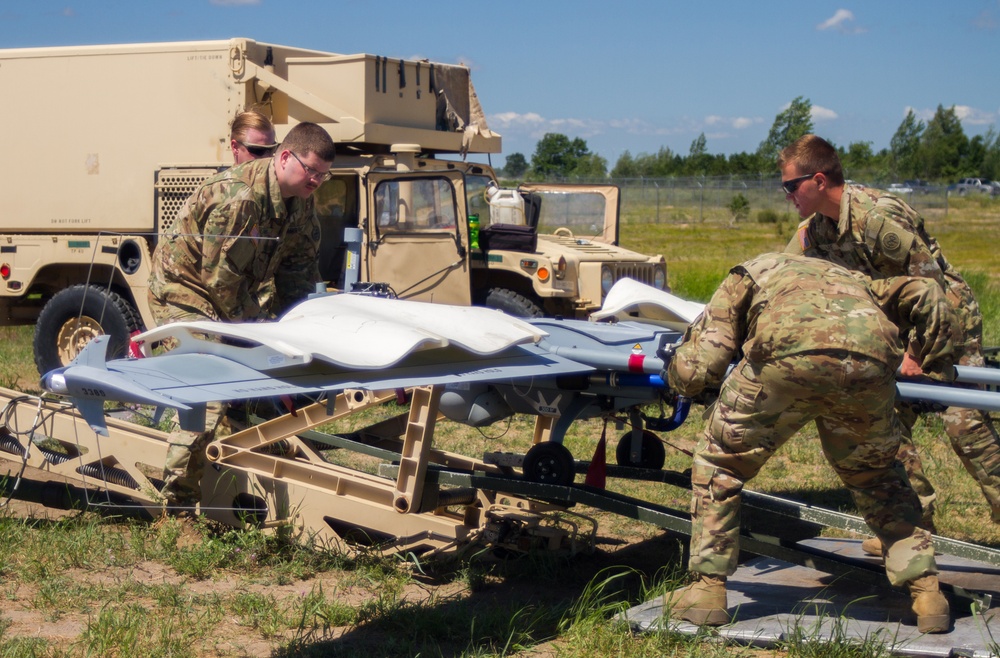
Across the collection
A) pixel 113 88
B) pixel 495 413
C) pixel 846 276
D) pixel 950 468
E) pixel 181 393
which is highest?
pixel 113 88

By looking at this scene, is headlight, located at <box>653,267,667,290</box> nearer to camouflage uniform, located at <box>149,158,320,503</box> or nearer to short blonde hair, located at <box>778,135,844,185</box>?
camouflage uniform, located at <box>149,158,320,503</box>

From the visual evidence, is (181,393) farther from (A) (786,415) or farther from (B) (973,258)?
(B) (973,258)

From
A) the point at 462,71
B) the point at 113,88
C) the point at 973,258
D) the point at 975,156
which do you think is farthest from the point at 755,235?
the point at 975,156

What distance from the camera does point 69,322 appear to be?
9492mm

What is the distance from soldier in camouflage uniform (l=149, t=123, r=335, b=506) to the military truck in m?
4.06

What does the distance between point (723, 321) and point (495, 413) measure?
1370mm

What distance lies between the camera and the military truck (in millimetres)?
9039

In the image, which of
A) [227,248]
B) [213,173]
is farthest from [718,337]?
[213,173]

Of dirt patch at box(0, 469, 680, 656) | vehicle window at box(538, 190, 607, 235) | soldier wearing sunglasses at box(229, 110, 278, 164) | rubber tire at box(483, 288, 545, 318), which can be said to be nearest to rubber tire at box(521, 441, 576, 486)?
dirt patch at box(0, 469, 680, 656)

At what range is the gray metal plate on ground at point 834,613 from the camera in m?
3.45

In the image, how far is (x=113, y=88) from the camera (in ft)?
30.9

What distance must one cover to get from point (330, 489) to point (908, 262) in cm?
258

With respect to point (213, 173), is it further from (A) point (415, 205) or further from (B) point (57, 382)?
(B) point (57, 382)

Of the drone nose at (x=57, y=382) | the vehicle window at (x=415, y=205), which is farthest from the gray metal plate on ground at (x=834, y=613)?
the vehicle window at (x=415, y=205)
